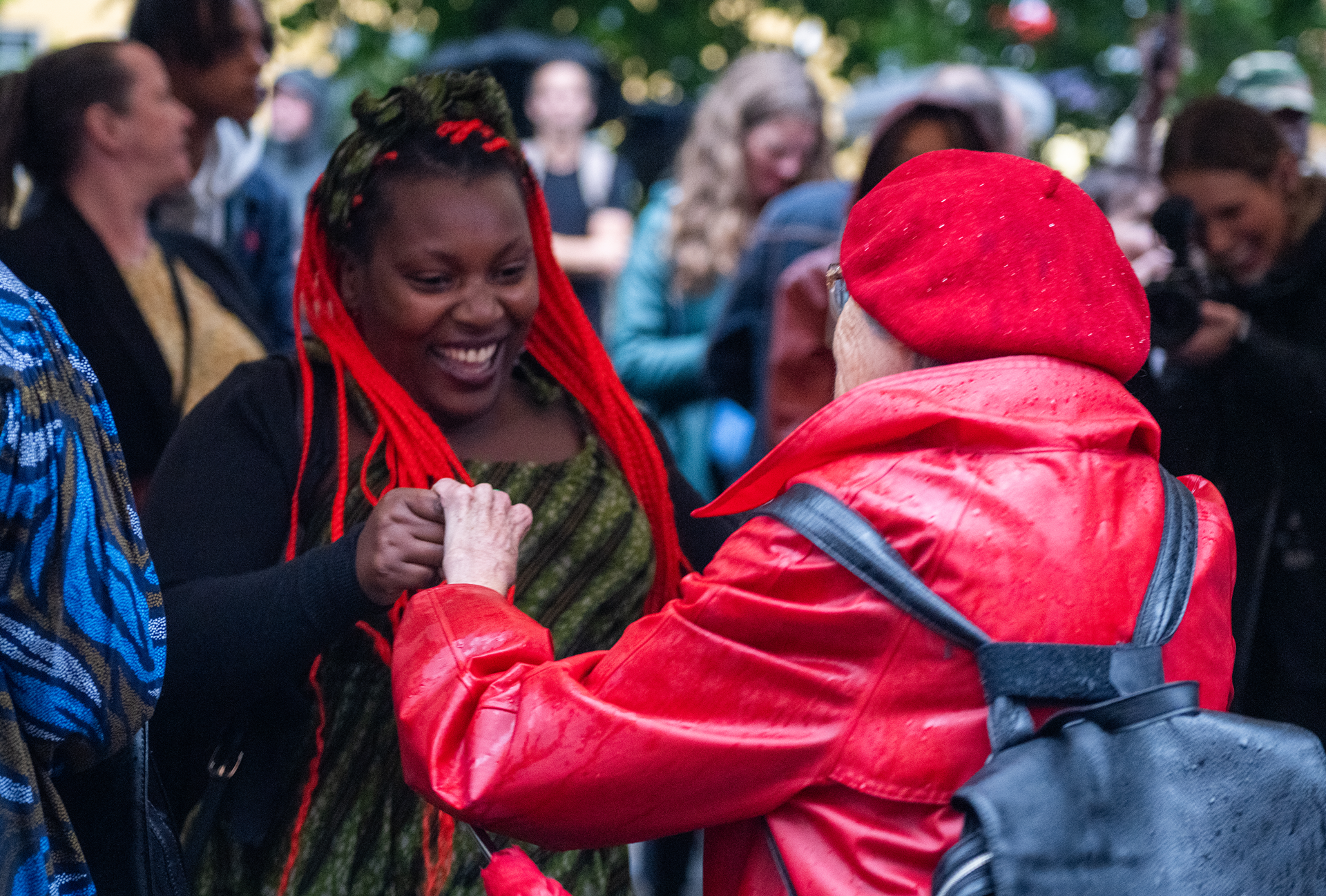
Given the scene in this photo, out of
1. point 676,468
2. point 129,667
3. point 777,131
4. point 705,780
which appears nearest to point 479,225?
point 676,468

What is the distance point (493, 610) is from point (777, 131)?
3391 millimetres

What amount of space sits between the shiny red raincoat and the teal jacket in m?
2.97

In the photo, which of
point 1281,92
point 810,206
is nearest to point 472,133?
point 810,206

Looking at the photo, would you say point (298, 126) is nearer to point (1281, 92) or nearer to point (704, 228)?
point (704, 228)

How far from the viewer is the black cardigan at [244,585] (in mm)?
1964

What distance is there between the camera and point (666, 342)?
15.4 feet

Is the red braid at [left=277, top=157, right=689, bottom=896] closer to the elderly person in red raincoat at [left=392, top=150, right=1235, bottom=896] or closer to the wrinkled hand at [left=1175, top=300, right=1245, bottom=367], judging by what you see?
the elderly person in red raincoat at [left=392, top=150, right=1235, bottom=896]

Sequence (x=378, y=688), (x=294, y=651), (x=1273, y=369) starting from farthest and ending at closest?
(x=1273, y=369), (x=378, y=688), (x=294, y=651)

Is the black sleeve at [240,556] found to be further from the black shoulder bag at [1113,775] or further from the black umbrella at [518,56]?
the black umbrella at [518,56]

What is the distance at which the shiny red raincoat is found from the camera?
1471mm

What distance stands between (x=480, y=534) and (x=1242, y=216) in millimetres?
2452

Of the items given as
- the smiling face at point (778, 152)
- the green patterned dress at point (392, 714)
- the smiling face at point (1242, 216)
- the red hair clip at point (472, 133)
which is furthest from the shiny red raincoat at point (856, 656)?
the smiling face at point (778, 152)

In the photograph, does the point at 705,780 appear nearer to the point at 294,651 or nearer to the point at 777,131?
the point at 294,651

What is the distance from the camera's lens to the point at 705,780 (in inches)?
59.2
